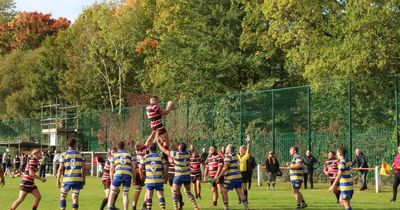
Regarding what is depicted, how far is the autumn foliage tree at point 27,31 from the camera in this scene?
9062cm

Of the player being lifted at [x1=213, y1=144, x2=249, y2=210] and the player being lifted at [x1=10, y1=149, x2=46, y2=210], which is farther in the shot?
the player being lifted at [x1=213, y1=144, x2=249, y2=210]

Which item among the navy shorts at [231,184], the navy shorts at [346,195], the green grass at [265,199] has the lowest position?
the green grass at [265,199]

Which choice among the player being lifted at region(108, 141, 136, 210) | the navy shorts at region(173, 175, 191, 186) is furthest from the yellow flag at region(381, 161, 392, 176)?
the player being lifted at region(108, 141, 136, 210)

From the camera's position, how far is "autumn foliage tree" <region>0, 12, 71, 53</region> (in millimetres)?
90625

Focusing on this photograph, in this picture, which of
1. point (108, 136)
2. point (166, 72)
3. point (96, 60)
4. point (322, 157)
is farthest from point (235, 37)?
point (96, 60)

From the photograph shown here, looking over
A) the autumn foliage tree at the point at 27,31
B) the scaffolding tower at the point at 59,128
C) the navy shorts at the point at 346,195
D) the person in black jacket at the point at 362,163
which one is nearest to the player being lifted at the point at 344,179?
the navy shorts at the point at 346,195

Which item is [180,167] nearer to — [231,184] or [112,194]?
[231,184]

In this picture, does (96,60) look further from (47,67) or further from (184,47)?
(184,47)

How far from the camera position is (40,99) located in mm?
80000

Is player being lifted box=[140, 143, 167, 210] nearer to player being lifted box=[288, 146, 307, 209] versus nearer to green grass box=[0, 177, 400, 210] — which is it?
green grass box=[0, 177, 400, 210]

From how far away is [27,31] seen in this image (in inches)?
3595

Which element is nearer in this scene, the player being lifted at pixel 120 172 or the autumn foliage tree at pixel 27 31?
the player being lifted at pixel 120 172

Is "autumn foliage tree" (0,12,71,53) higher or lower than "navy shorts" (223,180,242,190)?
higher

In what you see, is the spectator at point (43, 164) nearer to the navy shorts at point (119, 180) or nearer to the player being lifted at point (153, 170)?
the player being lifted at point (153, 170)
